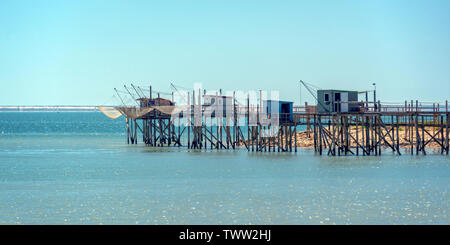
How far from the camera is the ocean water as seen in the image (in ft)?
85.4

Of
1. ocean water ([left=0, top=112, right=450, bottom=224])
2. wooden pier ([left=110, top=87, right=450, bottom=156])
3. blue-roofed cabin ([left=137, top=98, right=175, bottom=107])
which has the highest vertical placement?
blue-roofed cabin ([left=137, top=98, right=175, bottom=107])

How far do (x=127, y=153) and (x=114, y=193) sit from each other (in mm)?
26106

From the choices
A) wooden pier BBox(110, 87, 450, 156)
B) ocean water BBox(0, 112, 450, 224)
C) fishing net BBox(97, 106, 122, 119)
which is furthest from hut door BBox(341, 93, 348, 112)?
fishing net BBox(97, 106, 122, 119)

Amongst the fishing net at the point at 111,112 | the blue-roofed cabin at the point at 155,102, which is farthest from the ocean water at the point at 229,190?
the fishing net at the point at 111,112

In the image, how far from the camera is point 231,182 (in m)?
35.9

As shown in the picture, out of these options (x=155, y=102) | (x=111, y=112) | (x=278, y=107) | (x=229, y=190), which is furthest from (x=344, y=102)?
(x=111, y=112)

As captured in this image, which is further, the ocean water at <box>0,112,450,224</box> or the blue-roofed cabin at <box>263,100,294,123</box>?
the blue-roofed cabin at <box>263,100,294,123</box>

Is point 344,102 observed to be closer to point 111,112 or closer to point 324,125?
point 324,125

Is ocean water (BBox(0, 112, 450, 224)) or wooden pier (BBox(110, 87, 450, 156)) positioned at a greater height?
Answer: wooden pier (BBox(110, 87, 450, 156))

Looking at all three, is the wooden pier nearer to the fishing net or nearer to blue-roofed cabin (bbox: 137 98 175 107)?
blue-roofed cabin (bbox: 137 98 175 107)

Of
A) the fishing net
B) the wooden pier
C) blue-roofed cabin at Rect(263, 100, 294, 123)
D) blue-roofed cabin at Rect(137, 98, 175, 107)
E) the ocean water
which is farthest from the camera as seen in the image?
the fishing net

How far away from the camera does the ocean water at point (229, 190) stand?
2603 centimetres

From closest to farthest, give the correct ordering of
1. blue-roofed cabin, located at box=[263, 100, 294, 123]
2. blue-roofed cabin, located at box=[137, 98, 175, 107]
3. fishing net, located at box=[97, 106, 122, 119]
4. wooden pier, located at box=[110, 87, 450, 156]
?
wooden pier, located at box=[110, 87, 450, 156]
blue-roofed cabin, located at box=[263, 100, 294, 123]
blue-roofed cabin, located at box=[137, 98, 175, 107]
fishing net, located at box=[97, 106, 122, 119]

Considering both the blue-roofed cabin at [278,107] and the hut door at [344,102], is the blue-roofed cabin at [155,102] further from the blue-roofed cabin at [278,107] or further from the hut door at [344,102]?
the hut door at [344,102]
